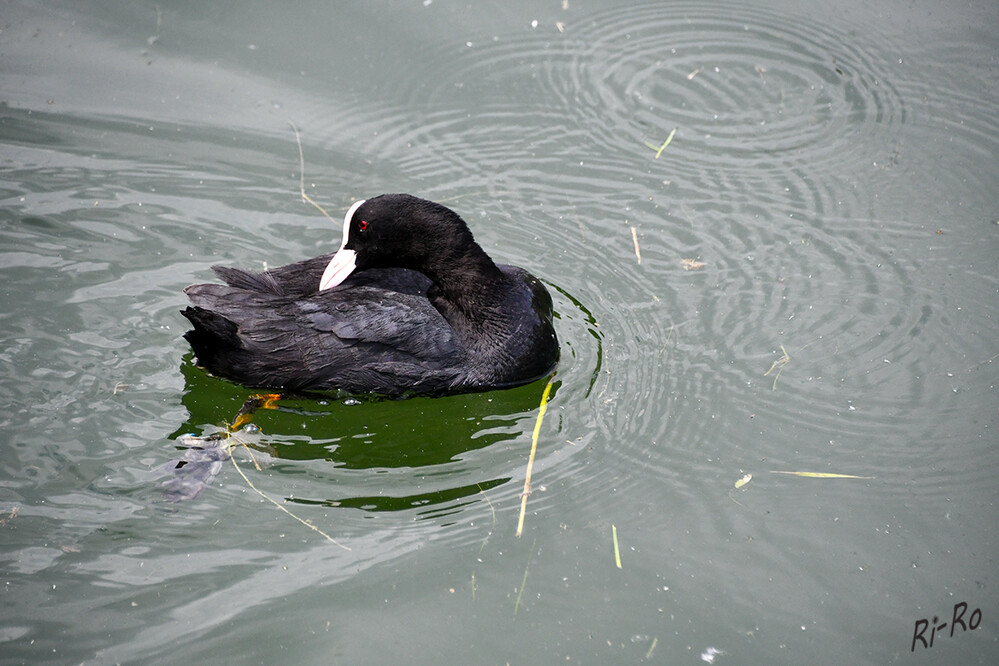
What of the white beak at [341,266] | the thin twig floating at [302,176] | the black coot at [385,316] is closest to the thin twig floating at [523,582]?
the black coot at [385,316]

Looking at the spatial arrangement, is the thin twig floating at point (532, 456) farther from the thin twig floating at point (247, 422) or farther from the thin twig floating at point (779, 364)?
the thin twig floating at point (779, 364)

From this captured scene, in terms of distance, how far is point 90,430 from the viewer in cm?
409

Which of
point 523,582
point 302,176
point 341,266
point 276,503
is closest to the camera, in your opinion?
point 523,582

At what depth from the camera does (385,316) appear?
14.1 ft

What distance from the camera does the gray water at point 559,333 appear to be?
3531 mm

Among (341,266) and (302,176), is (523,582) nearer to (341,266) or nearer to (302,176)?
(341,266)

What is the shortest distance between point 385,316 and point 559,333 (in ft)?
2.99

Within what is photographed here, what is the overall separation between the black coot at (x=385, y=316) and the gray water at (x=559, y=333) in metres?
0.17

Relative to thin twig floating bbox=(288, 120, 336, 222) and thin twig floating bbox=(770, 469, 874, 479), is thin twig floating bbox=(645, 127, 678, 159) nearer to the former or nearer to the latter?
thin twig floating bbox=(288, 120, 336, 222)

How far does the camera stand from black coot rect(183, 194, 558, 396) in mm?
4281

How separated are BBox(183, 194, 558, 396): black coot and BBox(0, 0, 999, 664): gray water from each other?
0.17m

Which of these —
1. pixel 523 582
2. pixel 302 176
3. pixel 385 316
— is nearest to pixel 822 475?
pixel 523 582

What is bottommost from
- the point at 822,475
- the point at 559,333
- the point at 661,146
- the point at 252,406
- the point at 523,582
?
the point at 523,582

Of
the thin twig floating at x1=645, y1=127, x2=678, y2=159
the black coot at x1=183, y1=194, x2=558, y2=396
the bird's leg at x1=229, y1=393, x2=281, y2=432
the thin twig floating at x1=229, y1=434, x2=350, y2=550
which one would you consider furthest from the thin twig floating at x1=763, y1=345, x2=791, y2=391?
the bird's leg at x1=229, y1=393, x2=281, y2=432
